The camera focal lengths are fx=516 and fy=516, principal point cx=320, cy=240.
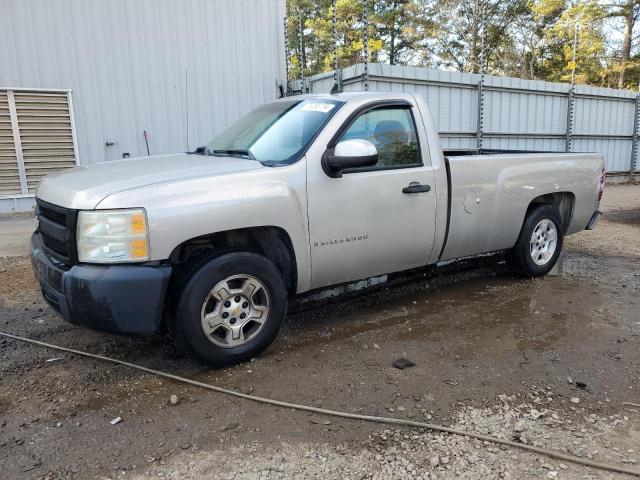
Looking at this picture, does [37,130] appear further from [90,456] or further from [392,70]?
[90,456]

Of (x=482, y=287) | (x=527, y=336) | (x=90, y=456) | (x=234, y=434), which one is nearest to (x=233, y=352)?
(x=234, y=434)

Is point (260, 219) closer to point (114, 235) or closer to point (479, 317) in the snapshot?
point (114, 235)

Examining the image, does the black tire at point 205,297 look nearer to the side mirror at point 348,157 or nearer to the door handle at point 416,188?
the side mirror at point 348,157

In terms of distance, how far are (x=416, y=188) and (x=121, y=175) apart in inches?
88.9

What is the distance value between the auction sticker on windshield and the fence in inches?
243

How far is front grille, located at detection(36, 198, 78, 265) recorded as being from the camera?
3.10m

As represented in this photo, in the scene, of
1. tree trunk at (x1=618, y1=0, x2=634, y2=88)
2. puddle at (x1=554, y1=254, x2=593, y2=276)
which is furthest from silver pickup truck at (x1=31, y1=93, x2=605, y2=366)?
tree trunk at (x1=618, y1=0, x2=634, y2=88)

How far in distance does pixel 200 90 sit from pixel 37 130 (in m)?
3.17

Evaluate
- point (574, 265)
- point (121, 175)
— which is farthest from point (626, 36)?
point (121, 175)

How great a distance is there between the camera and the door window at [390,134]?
13.5ft

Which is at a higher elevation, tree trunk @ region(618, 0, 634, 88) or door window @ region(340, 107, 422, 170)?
tree trunk @ region(618, 0, 634, 88)

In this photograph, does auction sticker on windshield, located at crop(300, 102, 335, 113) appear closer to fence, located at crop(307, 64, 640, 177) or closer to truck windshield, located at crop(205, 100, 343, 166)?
truck windshield, located at crop(205, 100, 343, 166)

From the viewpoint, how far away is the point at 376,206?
401 centimetres

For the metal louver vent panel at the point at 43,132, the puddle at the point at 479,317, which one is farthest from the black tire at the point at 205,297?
the metal louver vent panel at the point at 43,132
